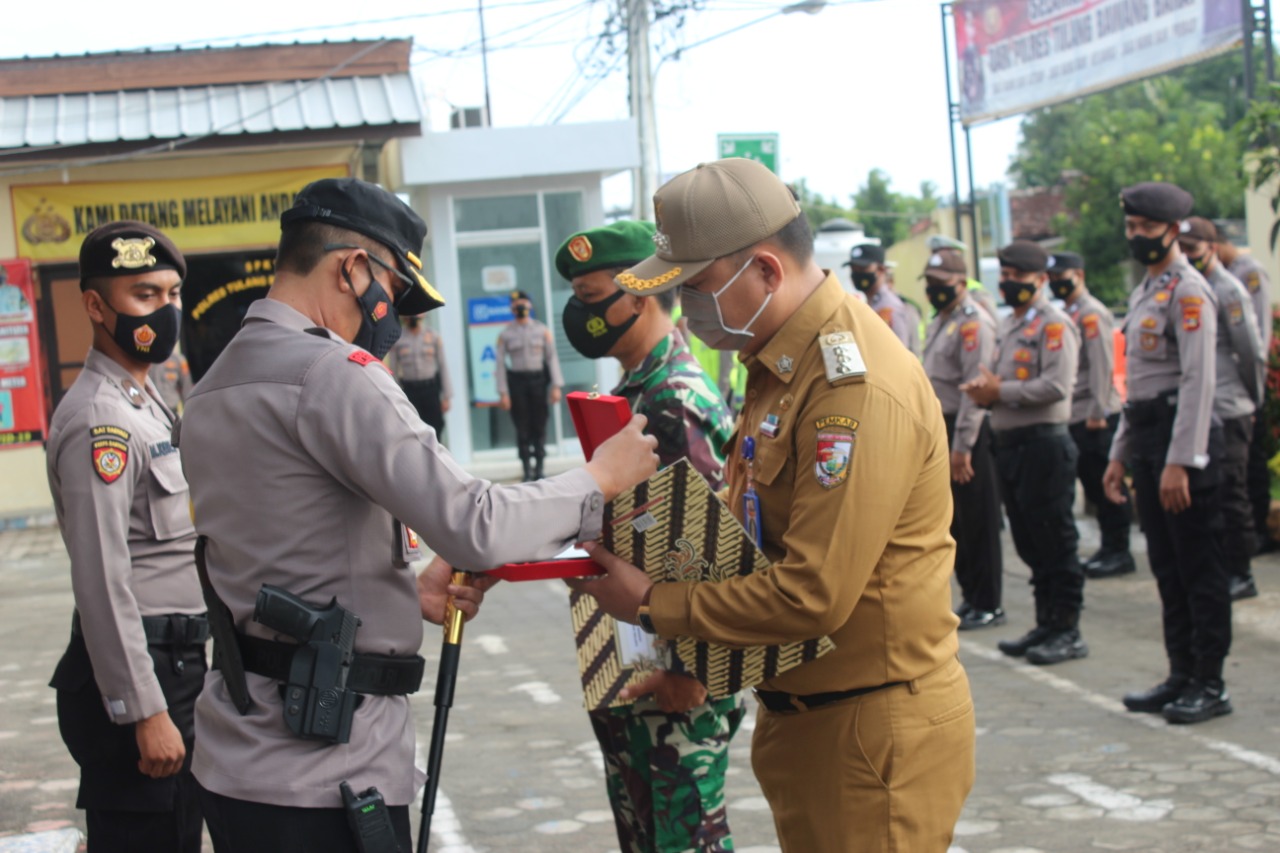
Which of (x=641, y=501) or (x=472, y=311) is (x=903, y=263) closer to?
(x=472, y=311)

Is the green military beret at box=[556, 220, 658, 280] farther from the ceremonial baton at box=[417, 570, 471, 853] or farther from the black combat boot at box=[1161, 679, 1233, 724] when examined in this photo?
the black combat boot at box=[1161, 679, 1233, 724]

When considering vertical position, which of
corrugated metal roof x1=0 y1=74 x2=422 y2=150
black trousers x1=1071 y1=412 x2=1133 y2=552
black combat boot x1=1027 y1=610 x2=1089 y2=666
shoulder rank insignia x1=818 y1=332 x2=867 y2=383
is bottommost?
black combat boot x1=1027 y1=610 x2=1089 y2=666

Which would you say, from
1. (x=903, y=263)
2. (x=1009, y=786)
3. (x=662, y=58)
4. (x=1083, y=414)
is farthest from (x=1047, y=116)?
(x=1009, y=786)

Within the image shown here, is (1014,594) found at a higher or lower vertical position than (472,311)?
lower

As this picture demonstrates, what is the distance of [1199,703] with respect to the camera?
580 centimetres

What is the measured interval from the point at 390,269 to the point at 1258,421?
327 inches

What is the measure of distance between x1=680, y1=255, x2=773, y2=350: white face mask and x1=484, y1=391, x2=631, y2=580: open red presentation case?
227mm

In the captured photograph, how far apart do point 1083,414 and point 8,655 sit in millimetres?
7351

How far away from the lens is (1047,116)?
72188 mm

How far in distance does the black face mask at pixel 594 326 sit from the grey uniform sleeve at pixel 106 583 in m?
1.24

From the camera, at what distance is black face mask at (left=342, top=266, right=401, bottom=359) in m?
2.57

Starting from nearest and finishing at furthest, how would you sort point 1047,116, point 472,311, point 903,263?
1. point 472,311
2. point 903,263
3. point 1047,116

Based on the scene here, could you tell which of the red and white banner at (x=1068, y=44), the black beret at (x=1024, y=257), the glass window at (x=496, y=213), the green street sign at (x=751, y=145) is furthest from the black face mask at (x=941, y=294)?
the glass window at (x=496, y=213)

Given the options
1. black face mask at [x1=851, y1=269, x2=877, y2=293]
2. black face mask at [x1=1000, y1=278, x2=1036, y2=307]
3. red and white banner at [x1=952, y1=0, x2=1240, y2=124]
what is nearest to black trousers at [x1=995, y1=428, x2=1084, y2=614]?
black face mask at [x1=1000, y1=278, x2=1036, y2=307]
